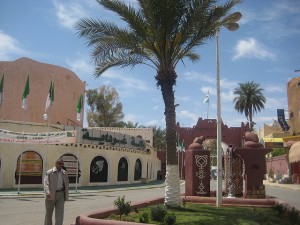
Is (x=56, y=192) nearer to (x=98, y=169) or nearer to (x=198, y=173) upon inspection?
(x=198, y=173)

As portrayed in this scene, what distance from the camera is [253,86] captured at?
66.1 meters

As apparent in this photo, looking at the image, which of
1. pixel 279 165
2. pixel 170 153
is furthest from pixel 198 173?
pixel 279 165

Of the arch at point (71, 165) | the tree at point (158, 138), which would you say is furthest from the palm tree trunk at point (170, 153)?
the tree at point (158, 138)

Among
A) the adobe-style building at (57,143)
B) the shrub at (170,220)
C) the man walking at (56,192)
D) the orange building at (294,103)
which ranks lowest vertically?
the shrub at (170,220)

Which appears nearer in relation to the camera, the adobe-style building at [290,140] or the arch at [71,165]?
the arch at [71,165]

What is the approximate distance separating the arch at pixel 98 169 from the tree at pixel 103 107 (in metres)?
30.4

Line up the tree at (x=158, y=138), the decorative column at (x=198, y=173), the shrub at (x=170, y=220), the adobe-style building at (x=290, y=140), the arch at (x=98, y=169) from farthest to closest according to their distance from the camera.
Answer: the tree at (x=158, y=138)
the adobe-style building at (x=290, y=140)
the arch at (x=98, y=169)
the decorative column at (x=198, y=173)
the shrub at (x=170, y=220)

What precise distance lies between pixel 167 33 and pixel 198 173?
27.4ft

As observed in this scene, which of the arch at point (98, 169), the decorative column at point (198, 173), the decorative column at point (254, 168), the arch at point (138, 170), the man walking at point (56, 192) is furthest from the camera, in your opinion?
the arch at point (138, 170)

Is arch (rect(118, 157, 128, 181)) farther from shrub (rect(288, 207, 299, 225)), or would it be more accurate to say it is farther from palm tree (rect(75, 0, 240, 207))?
shrub (rect(288, 207, 299, 225))

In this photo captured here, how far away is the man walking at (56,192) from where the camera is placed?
29.3ft

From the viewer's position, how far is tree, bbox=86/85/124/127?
206ft

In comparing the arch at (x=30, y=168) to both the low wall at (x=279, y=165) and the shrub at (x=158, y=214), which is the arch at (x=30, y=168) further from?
the low wall at (x=279, y=165)

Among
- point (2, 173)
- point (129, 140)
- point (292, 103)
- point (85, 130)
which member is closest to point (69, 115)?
point (129, 140)
